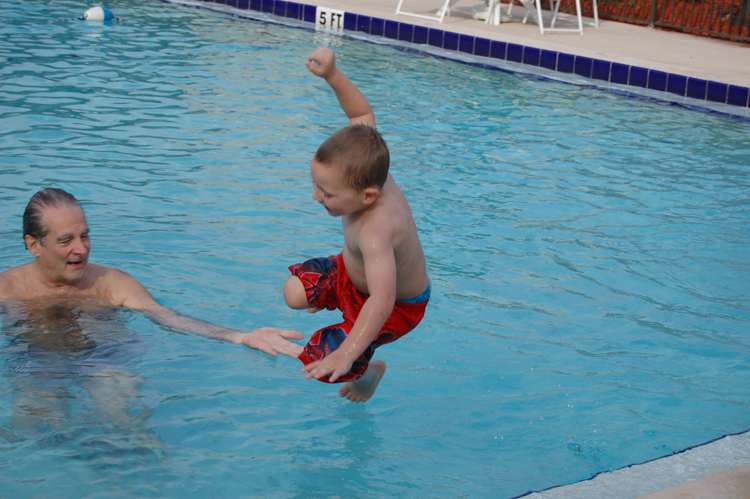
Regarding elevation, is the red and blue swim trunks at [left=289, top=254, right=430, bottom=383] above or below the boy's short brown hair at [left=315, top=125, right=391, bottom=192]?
Answer: below

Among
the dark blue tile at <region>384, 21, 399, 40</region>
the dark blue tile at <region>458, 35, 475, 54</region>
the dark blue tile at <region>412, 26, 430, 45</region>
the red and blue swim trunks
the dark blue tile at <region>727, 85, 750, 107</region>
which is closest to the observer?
the red and blue swim trunks

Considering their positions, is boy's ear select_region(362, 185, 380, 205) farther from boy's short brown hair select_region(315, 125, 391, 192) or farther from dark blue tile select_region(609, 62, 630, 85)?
dark blue tile select_region(609, 62, 630, 85)

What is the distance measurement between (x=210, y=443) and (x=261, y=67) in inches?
312

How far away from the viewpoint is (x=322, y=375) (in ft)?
9.59

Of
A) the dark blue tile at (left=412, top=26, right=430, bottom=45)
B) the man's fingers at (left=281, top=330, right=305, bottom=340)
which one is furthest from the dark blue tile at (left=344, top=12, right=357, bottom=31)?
the man's fingers at (left=281, top=330, right=305, bottom=340)

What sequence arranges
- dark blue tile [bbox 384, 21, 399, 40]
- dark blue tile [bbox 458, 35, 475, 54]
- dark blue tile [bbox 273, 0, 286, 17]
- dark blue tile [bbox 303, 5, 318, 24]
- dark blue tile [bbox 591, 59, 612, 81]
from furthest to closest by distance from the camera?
dark blue tile [bbox 273, 0, 286, 17] → dark blue tile [bbox 303, 5, 318, 24] → dark blue tile [bbox 384, 21, 399, 40] → dark blue tile [bbox 458, 35, 475, 54] → dark blue tile [bbox 591, 59, 612, 81]

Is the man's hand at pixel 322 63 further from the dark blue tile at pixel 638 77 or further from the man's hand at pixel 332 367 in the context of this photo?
the dark blue tile at pixel 638 77

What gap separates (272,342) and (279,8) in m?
12.3

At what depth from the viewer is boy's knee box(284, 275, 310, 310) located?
11.9ft

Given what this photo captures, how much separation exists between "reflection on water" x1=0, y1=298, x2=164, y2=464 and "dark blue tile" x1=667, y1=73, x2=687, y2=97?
906 centimetres

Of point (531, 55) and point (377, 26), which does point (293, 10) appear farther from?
point (531, 55)

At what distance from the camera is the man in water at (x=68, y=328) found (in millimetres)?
3592

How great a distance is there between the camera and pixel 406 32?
527 inches

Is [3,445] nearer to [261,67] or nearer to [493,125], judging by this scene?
[493,125]
